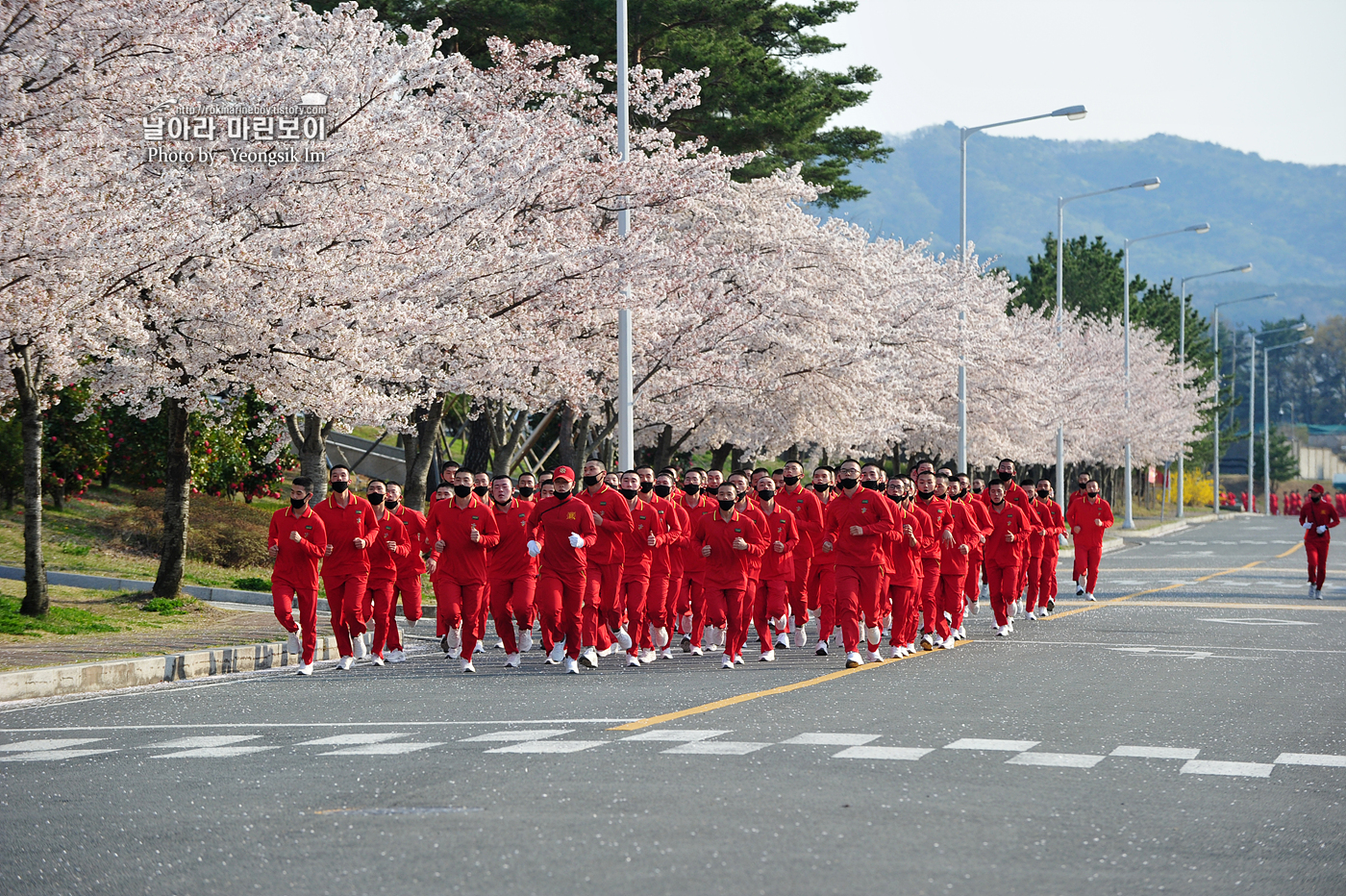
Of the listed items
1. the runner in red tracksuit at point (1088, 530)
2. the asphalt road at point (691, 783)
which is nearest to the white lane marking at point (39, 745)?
the asphalt road at point (691, 783)

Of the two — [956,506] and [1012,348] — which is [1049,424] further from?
[956,506]

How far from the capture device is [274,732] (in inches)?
419

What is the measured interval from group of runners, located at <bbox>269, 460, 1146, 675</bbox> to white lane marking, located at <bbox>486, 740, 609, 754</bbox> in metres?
5.04

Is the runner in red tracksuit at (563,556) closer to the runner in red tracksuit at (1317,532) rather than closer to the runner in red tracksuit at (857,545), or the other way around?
the runner in red tracksuit at (857,545)

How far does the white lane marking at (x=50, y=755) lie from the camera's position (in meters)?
9.67

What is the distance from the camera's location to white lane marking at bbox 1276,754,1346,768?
937 cm

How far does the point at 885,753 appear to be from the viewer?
31.1 feet

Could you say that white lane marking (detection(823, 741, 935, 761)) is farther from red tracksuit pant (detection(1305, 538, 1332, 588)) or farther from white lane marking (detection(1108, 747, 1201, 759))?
red tracksuit pant (detection(1305, 538, 1332, 588))

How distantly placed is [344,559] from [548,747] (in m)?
6.25

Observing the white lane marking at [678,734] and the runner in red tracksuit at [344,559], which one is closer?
the white lane marking at [678,734]

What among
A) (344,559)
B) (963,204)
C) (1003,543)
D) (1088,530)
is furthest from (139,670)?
(963,204)

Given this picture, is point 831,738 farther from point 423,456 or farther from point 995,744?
point 423,456

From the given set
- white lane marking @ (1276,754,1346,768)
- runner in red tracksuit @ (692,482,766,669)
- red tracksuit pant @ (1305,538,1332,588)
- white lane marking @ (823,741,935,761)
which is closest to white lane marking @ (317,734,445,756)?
white lane marking @ (823,741,935,761)

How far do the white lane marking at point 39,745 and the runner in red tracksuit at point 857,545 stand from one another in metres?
7.15
